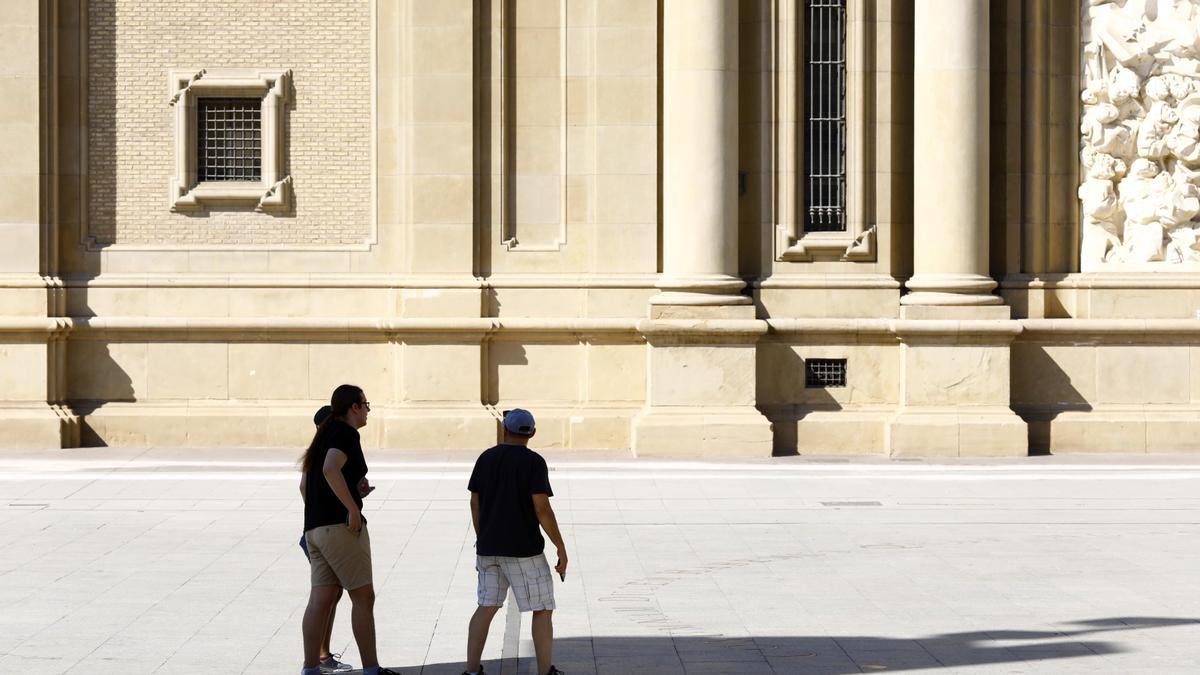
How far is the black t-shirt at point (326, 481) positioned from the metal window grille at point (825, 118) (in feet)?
44.0

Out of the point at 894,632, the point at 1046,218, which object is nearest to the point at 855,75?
the point at 1046,218

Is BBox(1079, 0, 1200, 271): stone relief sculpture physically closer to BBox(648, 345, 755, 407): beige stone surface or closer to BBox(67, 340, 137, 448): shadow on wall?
BBox(648, 345, 755, 407): beige stone surface

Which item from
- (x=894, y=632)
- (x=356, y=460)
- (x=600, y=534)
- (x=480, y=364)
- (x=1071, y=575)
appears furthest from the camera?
(x=480, y=364)

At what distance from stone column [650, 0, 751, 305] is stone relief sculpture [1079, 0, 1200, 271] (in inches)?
189

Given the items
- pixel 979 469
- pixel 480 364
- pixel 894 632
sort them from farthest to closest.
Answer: pixel 480 364, pixel 979 469, pixel 894 632

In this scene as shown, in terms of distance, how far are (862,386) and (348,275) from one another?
6676mm

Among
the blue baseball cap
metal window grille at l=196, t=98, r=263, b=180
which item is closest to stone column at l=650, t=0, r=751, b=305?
metal window grille at l=196, t=98, r=263, b=180

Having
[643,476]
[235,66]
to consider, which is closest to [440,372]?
[643,476]

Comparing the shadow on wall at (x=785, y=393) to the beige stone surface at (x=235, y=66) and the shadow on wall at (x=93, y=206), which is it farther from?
the shadow on wall at (x=93, y=206)

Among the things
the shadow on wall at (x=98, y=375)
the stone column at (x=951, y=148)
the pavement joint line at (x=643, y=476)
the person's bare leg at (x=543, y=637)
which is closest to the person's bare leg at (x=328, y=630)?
the person's bare leg at (x=543, y=637)

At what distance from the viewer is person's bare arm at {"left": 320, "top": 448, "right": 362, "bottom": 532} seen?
31.0 ft

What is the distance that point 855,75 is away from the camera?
72.3 ft

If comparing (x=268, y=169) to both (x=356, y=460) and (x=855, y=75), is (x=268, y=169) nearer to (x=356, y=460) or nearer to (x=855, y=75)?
(x=855, y=75)

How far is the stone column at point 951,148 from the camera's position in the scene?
845 inches
